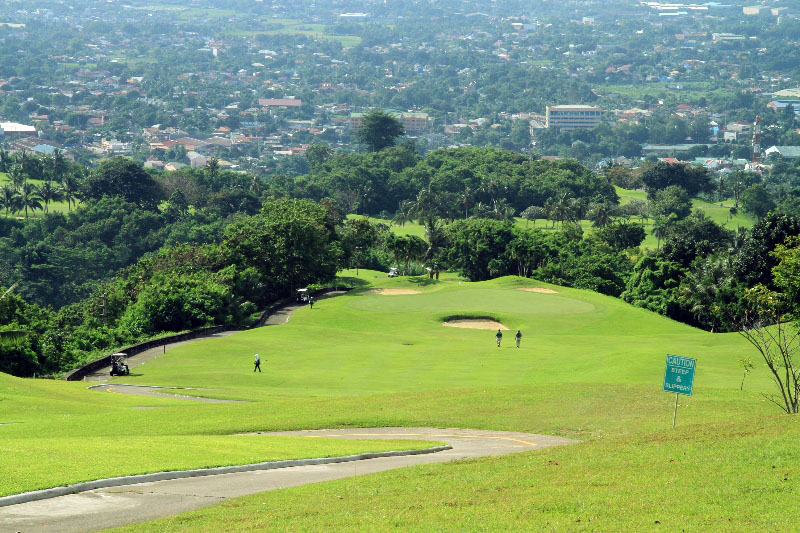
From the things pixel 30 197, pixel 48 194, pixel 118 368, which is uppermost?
pixel 118 368

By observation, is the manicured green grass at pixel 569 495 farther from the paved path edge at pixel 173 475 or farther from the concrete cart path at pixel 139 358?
the concrete cart path at pixel 139 358

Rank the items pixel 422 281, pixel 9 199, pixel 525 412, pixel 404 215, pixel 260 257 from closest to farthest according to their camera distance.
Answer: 1. pixel 525 412
2. pixel 260 257
3. pixel 422 281
4. pixel 9 199
5. pixel 404 215

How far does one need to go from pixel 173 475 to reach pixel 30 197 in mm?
169229

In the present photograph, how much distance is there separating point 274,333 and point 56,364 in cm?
1617

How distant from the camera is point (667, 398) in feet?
135

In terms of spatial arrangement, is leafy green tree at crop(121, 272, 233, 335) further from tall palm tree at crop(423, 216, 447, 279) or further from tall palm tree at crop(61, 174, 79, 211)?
tall palm tree at crop(61, 174, 79, 211)

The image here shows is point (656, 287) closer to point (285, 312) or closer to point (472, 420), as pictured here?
point (285, 312)

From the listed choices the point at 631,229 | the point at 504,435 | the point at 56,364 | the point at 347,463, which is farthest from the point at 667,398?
the point at 631,229

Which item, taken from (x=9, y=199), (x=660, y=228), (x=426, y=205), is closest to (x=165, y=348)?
(x=660, y=228)

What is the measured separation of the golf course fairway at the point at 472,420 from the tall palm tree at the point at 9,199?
111 m

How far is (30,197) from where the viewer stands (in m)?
184

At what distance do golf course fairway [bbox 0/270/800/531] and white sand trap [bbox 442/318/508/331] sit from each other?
0.87 meters

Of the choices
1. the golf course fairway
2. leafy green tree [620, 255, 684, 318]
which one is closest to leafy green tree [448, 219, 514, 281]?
leafy green tree [620, 255, 684, 318]

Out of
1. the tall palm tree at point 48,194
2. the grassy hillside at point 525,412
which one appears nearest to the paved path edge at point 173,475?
the grassy hillside at point 525,412
